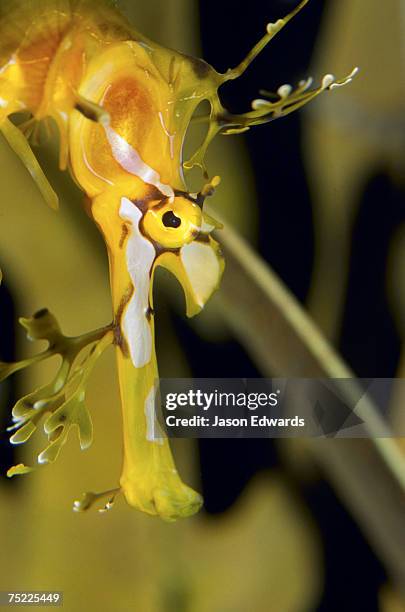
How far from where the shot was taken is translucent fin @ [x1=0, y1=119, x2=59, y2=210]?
0.79m

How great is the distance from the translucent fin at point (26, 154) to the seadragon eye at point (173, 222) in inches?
4.9

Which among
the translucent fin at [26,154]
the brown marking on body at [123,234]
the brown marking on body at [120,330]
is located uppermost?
the translucent fin at [26,154]

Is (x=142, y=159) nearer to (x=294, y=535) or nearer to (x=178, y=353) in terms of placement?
(x=178, y=353)

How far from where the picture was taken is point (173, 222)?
2.61 feet

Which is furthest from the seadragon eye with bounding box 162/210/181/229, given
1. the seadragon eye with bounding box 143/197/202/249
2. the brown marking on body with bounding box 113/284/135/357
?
the brown marking on body with bounding box 113/284/135/357

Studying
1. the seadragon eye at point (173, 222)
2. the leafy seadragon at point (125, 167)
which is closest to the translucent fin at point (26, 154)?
the leafy seadragon at point (125, 167)

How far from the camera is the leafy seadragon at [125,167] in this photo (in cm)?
77

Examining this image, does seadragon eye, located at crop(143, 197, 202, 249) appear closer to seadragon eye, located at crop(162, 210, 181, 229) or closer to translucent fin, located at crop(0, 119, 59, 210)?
seadragon eye, located at crop(162, 210, 181, 229)

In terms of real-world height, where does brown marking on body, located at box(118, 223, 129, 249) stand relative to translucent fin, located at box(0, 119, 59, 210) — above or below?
below

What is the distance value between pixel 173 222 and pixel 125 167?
0.09 meters

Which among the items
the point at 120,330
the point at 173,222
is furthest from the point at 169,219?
the point at 120,330

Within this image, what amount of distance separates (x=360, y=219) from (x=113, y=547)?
518mm

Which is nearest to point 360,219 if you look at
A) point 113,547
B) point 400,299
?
point 400,299

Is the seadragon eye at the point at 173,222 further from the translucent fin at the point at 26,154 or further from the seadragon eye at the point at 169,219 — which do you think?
the translucent fin at the point at 26,154
